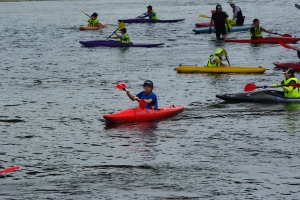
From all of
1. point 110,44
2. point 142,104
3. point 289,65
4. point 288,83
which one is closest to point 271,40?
point 110,44

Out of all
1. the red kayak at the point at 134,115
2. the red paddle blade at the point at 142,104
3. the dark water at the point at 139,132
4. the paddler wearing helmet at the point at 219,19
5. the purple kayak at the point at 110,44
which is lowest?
the dark water at the point at 139,132

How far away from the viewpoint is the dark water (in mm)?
16672

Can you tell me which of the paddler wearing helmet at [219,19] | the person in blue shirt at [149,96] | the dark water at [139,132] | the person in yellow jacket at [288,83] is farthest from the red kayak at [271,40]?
the person in blue shirt at [149,96]

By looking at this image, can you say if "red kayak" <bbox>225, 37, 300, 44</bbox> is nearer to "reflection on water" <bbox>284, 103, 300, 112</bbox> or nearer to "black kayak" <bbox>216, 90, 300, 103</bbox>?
"black kayak" <bbox>216, 90, 300, 103</bbox>

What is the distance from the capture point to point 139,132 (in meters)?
21.5

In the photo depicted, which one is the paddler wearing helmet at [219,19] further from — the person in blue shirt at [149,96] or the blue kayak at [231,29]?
the person in blue shirt at [149,96]

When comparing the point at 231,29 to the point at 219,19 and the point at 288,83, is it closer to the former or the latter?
the point at 219,19

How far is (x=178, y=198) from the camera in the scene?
15750 millimetres

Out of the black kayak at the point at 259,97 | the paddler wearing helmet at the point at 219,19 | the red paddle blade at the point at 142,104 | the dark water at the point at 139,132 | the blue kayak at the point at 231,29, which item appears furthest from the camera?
the blue kayak at the point at 231,29

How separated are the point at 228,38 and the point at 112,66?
415 inches

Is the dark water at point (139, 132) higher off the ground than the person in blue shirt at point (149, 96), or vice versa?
the person in blue shirt at point (149, 96)

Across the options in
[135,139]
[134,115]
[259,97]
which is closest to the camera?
[135,139]

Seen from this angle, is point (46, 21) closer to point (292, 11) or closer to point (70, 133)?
point (292, 11)

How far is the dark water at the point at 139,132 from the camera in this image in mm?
16672
